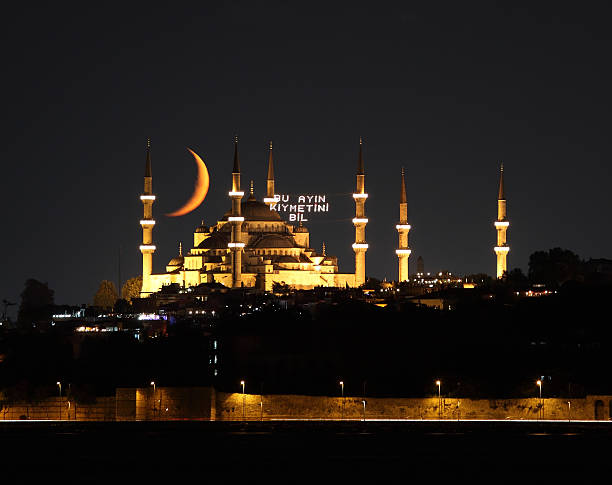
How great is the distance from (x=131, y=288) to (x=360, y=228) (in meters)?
19.4

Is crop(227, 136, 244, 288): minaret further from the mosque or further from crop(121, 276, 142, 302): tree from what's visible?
crop(121, 276, 142, 302): tree

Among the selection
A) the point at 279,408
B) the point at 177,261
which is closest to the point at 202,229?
the point at 177,261

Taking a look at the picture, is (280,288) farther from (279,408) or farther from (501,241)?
(279,408)

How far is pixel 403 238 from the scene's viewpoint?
5236 inches

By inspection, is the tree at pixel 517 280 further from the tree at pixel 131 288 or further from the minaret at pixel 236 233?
the tree at pixel 131 288

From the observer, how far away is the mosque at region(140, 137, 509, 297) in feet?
433

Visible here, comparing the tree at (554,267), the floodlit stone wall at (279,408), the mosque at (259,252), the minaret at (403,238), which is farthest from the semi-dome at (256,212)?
the floodlit stone wall at (279,408)

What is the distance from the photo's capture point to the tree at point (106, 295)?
144 meters
